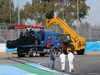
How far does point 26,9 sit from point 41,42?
149ft

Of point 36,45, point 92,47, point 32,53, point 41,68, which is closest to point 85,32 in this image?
point 92,47

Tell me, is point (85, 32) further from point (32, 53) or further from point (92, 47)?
point (32, 53)

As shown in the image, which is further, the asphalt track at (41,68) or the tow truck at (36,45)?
the tow truck at (36,45)

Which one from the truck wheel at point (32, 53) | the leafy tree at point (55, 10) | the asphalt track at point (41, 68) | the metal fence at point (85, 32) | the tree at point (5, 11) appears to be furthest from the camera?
the tree at point (5, 11)

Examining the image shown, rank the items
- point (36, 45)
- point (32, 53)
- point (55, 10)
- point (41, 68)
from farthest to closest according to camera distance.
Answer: point (55, 10), point (36, 45), point (32, 53), point (41, 68)

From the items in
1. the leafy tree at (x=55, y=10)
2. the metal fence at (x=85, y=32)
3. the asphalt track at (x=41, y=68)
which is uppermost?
the leafy tree at (x=55, y=10)

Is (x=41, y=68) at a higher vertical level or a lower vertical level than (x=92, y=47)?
lower

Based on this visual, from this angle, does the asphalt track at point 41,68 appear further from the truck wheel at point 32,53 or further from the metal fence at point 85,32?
the metal fence at point 85,32

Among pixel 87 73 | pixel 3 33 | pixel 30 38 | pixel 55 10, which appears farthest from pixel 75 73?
pixel 55 10

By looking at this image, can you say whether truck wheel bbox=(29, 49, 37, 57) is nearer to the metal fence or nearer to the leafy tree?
the metal fence

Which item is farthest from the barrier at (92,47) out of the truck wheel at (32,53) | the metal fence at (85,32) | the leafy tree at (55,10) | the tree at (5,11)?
the tree at (5,11)

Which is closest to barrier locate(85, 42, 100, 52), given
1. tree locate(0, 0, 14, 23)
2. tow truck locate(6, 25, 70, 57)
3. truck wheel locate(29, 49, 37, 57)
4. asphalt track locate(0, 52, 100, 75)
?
tow truck locate(6, 25, 70, 57)

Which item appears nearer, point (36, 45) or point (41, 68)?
point (41, 68)

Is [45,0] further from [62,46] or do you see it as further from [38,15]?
[62,46]
